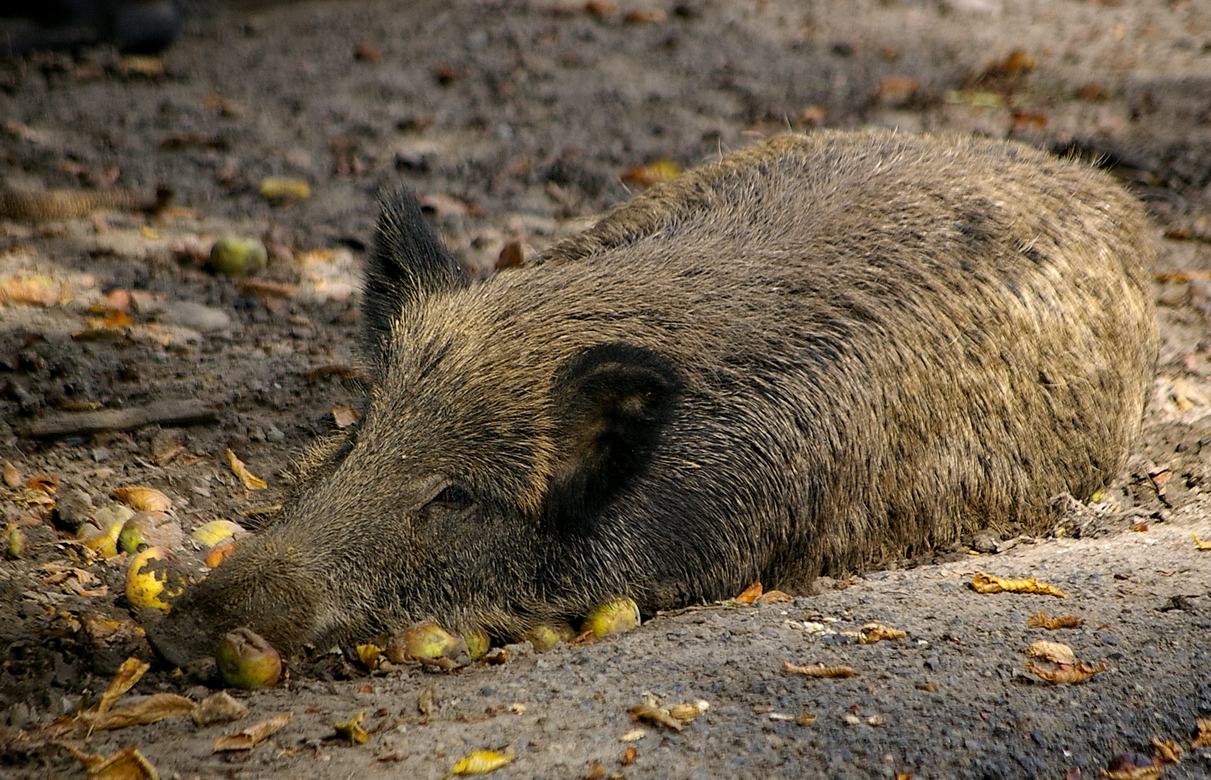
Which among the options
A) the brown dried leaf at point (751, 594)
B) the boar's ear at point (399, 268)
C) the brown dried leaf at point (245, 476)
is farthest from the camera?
the brown dried leaf at point (245, 476)

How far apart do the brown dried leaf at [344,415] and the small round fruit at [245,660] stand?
1429 mm

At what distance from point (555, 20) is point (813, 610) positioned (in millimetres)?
6455

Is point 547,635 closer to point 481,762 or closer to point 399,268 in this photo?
point 481,762

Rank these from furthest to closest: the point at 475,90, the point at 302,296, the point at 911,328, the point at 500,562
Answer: the point at 475,90 < the point at 302,296 < the point at 911,328 < the point at 500,562

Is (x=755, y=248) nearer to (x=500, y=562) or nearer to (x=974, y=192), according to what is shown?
(x=974, y=192)

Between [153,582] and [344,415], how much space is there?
119cm

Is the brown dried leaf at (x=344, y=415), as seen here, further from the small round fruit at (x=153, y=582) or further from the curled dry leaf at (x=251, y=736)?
the curled dry leaf at (x=251, y=736)

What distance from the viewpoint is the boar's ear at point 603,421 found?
3.13m

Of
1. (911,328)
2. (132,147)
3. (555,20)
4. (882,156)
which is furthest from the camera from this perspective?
(555,20)

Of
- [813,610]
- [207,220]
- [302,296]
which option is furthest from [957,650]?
[207,220]

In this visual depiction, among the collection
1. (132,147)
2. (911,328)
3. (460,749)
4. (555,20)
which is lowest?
(460,749)

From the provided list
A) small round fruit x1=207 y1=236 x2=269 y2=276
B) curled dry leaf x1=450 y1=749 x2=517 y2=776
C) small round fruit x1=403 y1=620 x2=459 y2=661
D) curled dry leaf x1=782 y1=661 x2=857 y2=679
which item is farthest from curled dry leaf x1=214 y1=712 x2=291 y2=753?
small round fruit x1=207 y1=236 x2=269 y2=276

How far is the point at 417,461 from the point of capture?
10.5 feet

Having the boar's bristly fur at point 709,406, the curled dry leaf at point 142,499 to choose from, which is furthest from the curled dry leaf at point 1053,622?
the curled dry leaf at point 142,499
